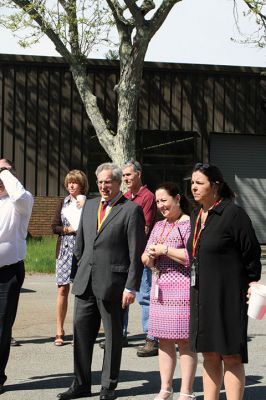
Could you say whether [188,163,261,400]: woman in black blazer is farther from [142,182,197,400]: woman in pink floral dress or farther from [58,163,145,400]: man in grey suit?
[58,163,145,400]: man in grey suit

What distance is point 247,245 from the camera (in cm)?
644

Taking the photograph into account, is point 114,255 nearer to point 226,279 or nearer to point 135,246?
point 135,246

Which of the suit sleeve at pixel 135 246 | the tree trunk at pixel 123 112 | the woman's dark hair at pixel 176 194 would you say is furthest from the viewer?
the tree trunk at pixel 123 112

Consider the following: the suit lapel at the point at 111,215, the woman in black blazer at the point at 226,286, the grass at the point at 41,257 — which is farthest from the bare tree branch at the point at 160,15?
the woman in black blazer at the point at 226,286

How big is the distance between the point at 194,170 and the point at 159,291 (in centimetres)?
131

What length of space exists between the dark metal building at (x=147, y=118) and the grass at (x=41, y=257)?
14.0 ft

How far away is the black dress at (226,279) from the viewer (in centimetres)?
643

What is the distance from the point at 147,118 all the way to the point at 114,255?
23.4 metres

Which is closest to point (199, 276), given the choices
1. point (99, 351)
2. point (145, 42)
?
point (99, 351)

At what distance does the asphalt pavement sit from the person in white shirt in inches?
17.5

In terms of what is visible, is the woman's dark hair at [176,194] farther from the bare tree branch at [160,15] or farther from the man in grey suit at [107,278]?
the bare tree branch at [160,15]

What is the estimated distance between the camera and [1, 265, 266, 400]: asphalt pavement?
314 inches

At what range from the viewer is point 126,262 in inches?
309

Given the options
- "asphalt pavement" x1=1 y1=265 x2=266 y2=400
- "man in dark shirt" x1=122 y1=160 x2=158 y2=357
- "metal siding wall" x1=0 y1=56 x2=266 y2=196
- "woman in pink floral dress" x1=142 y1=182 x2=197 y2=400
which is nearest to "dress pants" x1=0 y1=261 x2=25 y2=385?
"asphalt pavement" x1=1 y1=265 x2=266 y2=400
